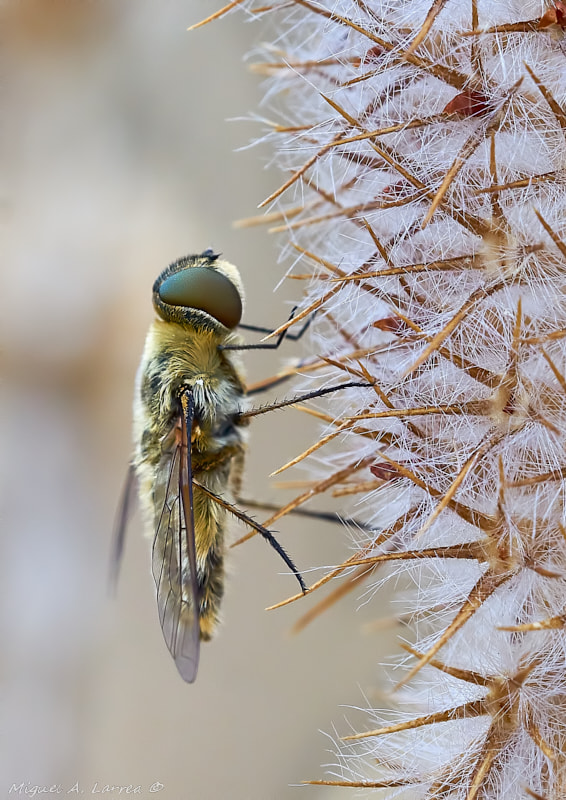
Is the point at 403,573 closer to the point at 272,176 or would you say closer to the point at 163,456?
the point at 163,456

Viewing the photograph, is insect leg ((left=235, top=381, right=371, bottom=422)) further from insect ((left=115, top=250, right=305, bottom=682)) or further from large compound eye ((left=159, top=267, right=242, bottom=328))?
large compound eye ((left=159, top=267, right=242, bottom=328))

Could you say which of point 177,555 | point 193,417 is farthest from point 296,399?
point 177,555

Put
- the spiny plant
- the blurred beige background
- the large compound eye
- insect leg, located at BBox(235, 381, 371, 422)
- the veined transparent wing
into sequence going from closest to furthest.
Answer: the spiny plant → insect leg, located at BBox(235, 381, 371, 422) → the veined transparent wing → the large compound eye → the blurred beige background

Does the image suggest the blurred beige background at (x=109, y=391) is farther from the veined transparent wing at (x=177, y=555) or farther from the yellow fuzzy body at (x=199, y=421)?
the veined transparent wing at (x=177, y=555)

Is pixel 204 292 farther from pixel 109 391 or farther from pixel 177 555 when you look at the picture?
pixel 109 391

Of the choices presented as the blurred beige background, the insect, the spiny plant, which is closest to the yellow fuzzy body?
the insect

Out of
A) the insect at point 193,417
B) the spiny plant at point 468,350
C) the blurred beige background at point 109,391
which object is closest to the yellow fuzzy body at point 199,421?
the insect at point 193,417

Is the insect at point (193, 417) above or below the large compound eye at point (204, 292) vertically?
below

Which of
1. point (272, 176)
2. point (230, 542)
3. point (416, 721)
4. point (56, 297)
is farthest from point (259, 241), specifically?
point (416, 721)
